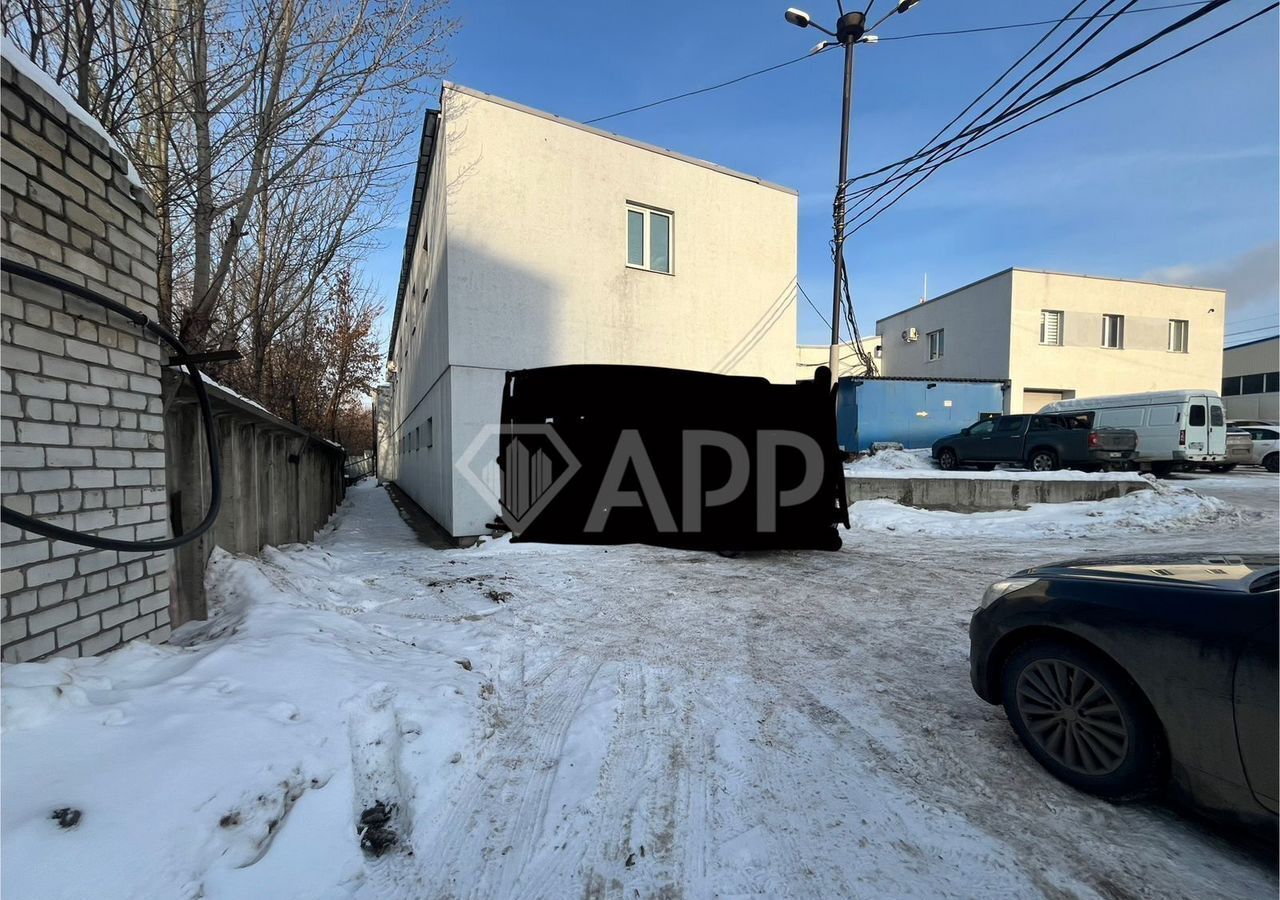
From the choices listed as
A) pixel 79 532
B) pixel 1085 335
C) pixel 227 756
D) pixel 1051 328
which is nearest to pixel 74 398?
pixel 79 532

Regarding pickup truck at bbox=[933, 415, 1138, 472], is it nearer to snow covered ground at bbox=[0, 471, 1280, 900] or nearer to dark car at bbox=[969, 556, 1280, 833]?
snow covered ground at bbox=[0, 471, 1280, 900]

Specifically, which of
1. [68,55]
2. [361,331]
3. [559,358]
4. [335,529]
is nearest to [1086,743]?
[68,55]

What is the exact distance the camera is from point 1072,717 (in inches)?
93.1

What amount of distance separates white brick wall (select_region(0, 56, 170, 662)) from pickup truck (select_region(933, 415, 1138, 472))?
16.3m

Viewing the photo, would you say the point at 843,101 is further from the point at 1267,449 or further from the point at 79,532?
the point at 1267,449

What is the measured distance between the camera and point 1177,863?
195cm

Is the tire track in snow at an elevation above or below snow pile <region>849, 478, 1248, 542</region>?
below

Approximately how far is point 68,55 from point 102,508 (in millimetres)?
3914

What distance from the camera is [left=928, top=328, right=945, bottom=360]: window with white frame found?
25469 millimetres

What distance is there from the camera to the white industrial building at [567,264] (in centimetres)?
863

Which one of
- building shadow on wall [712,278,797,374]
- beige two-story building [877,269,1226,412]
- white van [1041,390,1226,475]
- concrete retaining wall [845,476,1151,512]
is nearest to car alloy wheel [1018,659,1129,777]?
concrete retaining wall [845,476,1151,512]

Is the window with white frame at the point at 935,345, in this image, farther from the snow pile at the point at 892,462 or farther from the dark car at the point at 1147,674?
the dark car at the point at 1147,674

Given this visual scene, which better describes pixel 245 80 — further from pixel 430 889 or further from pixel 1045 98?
pixel 1045 98

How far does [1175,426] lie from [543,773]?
18818 mm
